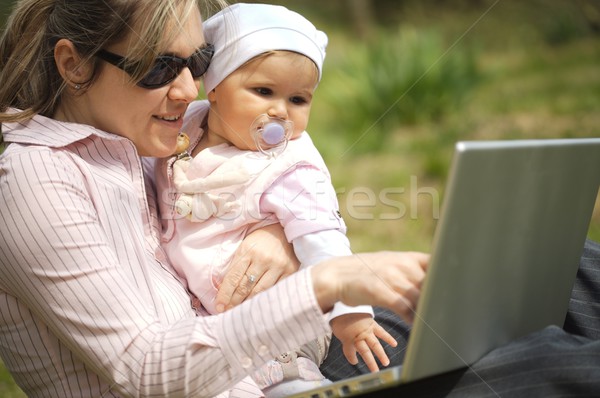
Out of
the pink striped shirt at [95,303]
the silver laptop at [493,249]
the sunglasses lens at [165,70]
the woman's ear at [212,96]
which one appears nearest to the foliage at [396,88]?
the woman's ear at [212,96]

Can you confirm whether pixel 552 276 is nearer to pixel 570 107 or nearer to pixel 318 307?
pixel 318 307

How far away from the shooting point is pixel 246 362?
57.7 inches

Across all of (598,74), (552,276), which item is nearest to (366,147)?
(598,74)

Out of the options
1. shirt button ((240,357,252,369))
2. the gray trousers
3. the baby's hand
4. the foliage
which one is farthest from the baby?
the foliage

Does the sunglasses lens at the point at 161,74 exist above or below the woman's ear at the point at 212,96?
above

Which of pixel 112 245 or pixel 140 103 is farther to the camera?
pixel 140 103

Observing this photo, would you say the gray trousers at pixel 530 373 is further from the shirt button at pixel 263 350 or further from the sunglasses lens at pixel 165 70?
the sunglasses lens at pixel 165 70

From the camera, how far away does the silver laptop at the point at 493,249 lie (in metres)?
1.22

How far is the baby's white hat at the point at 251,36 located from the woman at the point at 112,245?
0.27 ft

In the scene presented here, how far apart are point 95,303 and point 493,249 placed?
748mm

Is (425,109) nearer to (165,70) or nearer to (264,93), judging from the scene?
(264,93)

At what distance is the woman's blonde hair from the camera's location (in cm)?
181

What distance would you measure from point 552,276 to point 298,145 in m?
0.78

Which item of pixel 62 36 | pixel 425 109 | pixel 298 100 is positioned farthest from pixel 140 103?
pixel 425 109
